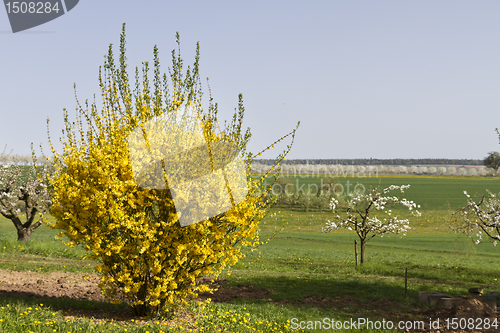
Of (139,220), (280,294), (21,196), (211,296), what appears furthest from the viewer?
(21,196)

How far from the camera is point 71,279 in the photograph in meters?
11.8

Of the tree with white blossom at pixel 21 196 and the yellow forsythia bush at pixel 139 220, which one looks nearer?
the yellow forsythia bush at pixel 139 220

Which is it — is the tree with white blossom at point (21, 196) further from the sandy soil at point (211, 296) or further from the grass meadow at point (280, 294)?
the sandy soil at point (211, 296)

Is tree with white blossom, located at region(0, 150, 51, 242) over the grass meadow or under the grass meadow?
over

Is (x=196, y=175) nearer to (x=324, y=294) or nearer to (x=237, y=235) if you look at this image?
(x=237, y=235)

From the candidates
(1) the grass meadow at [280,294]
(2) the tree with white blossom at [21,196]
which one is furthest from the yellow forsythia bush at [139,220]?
(2) the tree with white blossom at [21,196]

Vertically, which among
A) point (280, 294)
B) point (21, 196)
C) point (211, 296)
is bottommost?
point (280, 294)

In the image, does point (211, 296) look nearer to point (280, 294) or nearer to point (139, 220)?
point (280, 294)

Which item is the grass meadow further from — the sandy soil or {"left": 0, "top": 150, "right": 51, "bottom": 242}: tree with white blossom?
{"left": 0, "top": 150, "right": 51, "bottom": 242}: tree with white blossom

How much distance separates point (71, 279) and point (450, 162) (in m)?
159

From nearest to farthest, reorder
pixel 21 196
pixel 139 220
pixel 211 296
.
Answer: pixel 139 220, pixel 211 296, pixel 21 196

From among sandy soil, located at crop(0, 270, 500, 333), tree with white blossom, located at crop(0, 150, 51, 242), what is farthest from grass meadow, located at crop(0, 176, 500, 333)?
tree with white blossom, located at crop(0, 150, 51, 242)

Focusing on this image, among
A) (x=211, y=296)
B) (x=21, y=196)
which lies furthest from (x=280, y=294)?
(x=21, y=196)

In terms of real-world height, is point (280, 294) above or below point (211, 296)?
below
